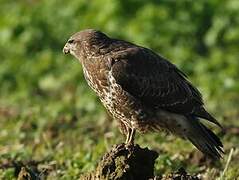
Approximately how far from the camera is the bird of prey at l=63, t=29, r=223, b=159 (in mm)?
7918

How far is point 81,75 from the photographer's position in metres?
13.9

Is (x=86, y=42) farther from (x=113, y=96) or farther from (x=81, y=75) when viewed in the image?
(x=81, y=75)

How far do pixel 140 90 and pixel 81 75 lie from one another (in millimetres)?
5881

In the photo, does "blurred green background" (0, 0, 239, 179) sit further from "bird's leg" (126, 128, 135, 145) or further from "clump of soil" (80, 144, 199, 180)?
"clump of soil" (80, 144, 199, 180)

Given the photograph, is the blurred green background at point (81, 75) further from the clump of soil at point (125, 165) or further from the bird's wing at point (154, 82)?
the clump of soil at point (125, 165)

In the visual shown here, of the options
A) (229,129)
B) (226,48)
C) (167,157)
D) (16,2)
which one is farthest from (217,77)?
(16,2)

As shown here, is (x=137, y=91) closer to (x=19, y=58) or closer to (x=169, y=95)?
(x=169, y=95)

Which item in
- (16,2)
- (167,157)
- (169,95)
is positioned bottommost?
(16,2)

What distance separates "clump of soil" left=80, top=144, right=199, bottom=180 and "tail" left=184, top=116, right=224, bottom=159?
926 mm

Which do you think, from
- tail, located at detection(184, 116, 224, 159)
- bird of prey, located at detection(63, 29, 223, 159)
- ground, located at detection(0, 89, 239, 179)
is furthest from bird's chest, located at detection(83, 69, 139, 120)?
ground, located at detection(0, 89, 239, 179)

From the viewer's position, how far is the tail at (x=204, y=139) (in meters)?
8.09

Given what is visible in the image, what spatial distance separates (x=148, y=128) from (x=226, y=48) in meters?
7.15

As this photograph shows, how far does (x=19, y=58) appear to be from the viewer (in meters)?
15.2

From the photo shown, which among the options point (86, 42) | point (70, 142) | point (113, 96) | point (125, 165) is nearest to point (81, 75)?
point (70, 142)
